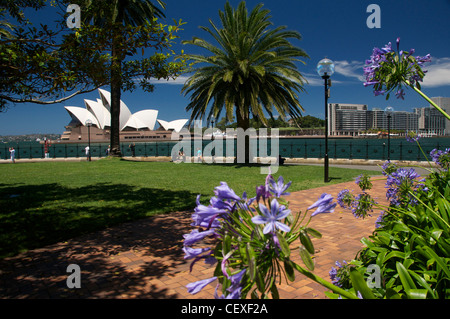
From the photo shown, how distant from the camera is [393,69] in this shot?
65.8 inches

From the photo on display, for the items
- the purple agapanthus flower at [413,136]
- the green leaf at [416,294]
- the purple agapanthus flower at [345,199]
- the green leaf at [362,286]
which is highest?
the purple agapanthus flower at [413,136]

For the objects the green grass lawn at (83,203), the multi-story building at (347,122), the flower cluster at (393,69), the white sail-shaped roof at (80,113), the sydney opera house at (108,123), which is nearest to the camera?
the flower cluster at (393,69)

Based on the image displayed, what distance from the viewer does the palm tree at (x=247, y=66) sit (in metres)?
17.6

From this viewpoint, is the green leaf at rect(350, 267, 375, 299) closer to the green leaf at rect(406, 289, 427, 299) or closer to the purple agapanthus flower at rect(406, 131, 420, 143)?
the green leaf at rect(406, 289, 427, 299)

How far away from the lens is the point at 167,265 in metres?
4.22

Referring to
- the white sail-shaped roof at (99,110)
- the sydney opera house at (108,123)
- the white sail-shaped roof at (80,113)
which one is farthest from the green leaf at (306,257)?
the white sail-shaped roof at (80,113)

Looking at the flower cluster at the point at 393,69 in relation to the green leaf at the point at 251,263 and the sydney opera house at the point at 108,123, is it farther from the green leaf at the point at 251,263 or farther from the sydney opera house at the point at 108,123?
the sydney opera house at the point at 108,123

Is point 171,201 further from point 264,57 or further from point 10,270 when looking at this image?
point 264,57

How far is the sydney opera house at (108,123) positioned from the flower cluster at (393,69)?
48.1 m

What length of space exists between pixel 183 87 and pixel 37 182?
9979mm

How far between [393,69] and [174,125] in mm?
95939

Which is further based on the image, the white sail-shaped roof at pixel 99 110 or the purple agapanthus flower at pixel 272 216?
the white sail-shaped roof at pixel 99 110

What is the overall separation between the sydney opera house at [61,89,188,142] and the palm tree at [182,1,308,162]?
32.5 m

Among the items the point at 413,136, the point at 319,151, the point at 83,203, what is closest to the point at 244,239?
the point at 413,136
